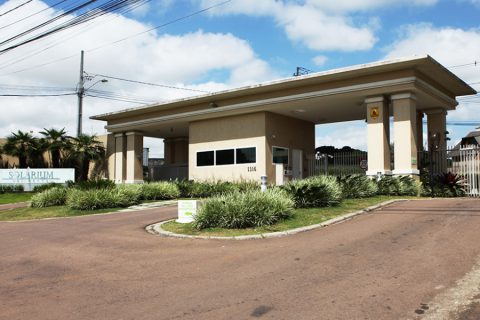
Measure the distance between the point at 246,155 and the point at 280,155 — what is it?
1760 mm

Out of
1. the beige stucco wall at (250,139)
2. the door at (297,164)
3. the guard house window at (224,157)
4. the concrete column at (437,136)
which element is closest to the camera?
the concrete column at (437,136)

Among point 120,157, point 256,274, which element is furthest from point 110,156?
point 256,274

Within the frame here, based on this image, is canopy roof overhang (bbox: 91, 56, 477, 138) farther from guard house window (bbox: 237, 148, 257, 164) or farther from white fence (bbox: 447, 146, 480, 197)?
white fence (bbox: 447, 146, 480, 197)

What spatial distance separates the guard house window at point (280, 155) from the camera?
23.4 meters

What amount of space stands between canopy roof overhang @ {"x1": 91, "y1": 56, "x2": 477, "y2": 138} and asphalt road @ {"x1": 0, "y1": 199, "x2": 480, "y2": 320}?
9.10 m

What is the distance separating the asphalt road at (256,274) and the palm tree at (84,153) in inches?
856

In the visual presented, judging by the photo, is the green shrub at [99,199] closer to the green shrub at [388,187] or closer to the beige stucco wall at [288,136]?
the beige stucco wall at [288,136]

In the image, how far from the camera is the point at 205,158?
25.5 meters

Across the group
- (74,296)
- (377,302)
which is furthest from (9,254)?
(377,302)

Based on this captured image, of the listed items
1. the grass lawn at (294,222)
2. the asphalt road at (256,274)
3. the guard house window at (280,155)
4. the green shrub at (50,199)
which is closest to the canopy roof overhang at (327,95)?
the guard house window at (280,155)

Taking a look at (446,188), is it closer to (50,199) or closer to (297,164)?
(297,164)

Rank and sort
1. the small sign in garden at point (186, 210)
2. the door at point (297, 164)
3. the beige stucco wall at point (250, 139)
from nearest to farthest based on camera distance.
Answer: the small sign in garden at point (186, 210) < the beige stucco wall at point (250, 139) < the door at point (297, 164)

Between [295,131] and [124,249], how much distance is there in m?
17.6

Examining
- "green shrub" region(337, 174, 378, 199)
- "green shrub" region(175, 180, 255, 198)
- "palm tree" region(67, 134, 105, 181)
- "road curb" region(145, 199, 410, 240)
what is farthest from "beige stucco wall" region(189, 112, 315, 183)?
"road curb" region(145, 199, 410, 240)
